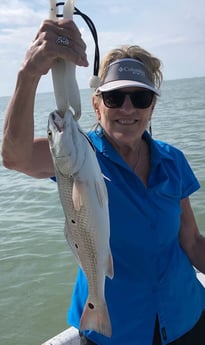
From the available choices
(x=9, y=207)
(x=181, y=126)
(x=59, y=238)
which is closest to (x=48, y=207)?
(x=9, y=207)

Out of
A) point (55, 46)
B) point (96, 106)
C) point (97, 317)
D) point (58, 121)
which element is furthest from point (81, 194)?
point (96, 106)

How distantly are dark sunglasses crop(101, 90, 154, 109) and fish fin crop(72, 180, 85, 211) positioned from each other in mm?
760

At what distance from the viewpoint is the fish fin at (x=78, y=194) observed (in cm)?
170

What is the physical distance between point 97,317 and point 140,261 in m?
0.47

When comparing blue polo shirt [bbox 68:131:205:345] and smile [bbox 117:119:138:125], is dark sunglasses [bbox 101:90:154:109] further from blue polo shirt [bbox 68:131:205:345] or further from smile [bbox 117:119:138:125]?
blue polo shirt [bbox 68:131:205:345]

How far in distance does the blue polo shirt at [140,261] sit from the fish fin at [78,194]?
649 millimetres

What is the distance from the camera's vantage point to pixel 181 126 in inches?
771

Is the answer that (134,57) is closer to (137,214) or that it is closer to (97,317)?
(137,214)

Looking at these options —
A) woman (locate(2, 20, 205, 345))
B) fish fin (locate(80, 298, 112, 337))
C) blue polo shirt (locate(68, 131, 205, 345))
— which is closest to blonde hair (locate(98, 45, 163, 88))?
woman (locate(2, 20, 205, 345))

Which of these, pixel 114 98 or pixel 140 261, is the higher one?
pixel 114 98

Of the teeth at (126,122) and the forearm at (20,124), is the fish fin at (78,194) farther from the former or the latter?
the teeth at (126,122)

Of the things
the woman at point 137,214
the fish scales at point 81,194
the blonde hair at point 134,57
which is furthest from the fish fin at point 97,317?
the blonde hair at point 134,57

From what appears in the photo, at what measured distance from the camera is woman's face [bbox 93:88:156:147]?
7.75 ft

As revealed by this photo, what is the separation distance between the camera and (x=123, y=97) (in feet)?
7.66
